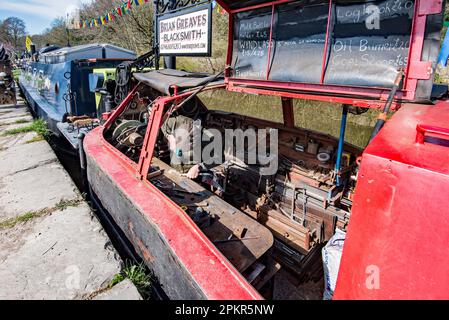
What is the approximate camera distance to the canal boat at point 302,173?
4.07 ft

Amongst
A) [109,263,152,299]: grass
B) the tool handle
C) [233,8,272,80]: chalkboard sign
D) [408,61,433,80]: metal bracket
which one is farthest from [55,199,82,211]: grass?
[408,61,433,80]: metal bracket

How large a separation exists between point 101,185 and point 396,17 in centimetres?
356

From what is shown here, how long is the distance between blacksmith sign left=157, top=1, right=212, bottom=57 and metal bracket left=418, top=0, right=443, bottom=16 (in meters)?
2.99

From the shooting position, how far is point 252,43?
311cm

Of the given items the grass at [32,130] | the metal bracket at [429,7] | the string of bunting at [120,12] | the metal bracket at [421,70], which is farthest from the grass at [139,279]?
the grass at [32,130]

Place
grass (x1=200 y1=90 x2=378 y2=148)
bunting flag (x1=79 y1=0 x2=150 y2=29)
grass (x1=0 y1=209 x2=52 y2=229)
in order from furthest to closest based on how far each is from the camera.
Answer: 1. grass (x1=200 y1=90 x2=378 y2=148)
2. bunting flag (x1=79 y1=0 x2=150 y2=29)
3. grass (x1=0 y1=209 x2=52 y2=229)

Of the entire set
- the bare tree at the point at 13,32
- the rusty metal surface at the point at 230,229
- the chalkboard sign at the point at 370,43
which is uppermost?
the bare tree at the point at 13,32

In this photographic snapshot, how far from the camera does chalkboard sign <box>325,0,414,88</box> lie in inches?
80.4

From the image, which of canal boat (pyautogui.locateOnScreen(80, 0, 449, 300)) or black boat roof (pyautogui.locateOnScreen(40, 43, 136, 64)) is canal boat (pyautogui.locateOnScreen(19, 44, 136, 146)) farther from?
canal boat (pyautogui.locateOnScreen(80, 0, 449, 300))

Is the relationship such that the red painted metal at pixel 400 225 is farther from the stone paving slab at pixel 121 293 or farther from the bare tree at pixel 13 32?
the bare tree at pixel 13 32

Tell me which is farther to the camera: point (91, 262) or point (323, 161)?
point (323, 161)

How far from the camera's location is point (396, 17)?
205 cm
